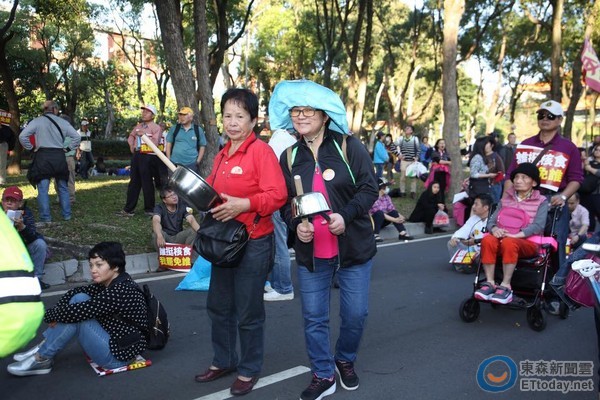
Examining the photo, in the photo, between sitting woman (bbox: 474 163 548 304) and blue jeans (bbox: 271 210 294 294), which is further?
blue jeans (bbox: 271 210 294 294)

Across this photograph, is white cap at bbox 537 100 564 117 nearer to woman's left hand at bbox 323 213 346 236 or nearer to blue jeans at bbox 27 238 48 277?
woman's left hand at bbox 323 213 346 236

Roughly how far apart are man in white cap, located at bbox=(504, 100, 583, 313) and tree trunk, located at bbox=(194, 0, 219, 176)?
244 inches

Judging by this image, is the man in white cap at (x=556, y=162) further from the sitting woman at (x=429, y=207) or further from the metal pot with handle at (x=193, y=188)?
the sitting woman at (x=429, y=207)

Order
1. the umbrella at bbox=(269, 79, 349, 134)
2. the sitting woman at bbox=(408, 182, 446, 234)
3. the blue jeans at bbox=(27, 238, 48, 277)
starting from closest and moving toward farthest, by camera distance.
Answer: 1. the umbrella at bbox=(269, 79, 349, 134)
2. the blue jeans at bbox=(27, 238, 48, 277)
3. the sitting woman at bbox=(408, 182, 446, 234)

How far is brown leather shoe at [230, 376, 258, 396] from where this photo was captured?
3758mm

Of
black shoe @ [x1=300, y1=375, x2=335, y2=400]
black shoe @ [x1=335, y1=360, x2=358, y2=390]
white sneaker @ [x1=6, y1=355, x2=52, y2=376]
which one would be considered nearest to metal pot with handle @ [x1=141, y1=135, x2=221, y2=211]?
black shoe @ [x1=300, y1=375, x2=335, y2=400]

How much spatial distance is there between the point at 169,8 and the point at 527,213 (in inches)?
290

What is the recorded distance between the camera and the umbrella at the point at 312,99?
3482mm

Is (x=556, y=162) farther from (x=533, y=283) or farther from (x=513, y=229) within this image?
(x=533, y=283)

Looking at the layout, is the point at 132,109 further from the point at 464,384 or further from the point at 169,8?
the point at 464,384

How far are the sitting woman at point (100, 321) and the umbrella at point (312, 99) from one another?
5.56 feet

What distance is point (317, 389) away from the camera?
3.67 m

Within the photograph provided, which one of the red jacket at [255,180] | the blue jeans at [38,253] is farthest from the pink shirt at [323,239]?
the blue jeans at [38,253]

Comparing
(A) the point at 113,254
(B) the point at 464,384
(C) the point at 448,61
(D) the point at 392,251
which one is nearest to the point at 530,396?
(B) the point at 464,384
